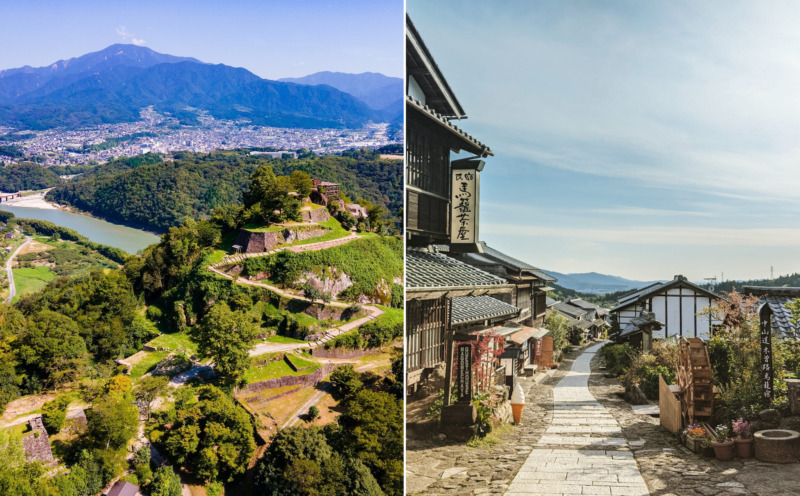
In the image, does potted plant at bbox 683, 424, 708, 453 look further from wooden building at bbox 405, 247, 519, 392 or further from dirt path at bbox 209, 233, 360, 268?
dirt path at bbox 209, 233, 360, 268

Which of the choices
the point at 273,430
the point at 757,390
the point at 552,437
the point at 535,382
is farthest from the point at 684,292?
the point at 273,430

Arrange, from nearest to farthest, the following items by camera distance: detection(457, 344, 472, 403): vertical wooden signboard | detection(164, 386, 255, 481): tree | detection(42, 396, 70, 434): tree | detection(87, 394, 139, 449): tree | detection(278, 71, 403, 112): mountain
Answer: detection(457, 344, 472, 403): vertical wooden signboard < detection(87, 394, 139, 449): tree < detection(42, 396, 70, 434): tree < detection(164, 386, 255, 481): tree < detection(278, 71, 403, 112): mountain

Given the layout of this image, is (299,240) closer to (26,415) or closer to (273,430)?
(273,430)

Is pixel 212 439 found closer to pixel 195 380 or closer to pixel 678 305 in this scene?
pixel 195 380

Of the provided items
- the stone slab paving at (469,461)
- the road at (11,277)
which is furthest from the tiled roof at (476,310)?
the road at (11,277)

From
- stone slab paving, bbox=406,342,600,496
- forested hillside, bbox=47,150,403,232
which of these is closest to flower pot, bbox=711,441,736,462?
stone slab paving, bbox=406,342,600,496

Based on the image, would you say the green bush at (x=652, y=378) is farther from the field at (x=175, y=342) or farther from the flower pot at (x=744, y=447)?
the field at (x=175, y=342)
